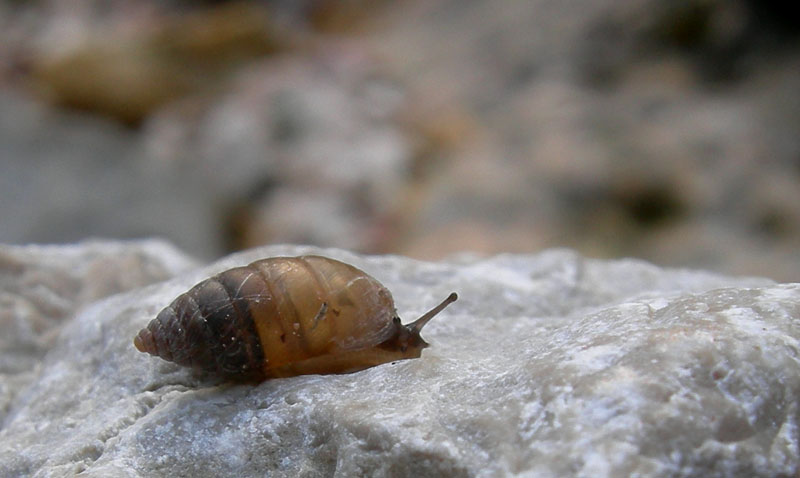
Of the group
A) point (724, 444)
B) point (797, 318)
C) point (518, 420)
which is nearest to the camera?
point (724, 444)

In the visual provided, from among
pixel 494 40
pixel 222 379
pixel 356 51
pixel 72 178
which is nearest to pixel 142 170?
pixel 72 178

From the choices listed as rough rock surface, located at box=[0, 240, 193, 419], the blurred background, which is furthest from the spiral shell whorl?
the blurred background

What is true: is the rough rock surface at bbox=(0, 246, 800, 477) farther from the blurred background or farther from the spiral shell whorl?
the blurred background

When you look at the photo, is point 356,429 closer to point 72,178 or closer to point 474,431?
point 474,431

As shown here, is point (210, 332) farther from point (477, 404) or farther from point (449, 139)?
point (449, 139)

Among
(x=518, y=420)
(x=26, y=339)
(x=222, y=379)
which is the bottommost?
(x=518, y=420)

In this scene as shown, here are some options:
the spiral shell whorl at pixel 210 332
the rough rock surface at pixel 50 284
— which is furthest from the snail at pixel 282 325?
the rough rock surface at pixel 50 284

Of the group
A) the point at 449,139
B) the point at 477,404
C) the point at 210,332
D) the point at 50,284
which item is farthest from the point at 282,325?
the point at 449,139
